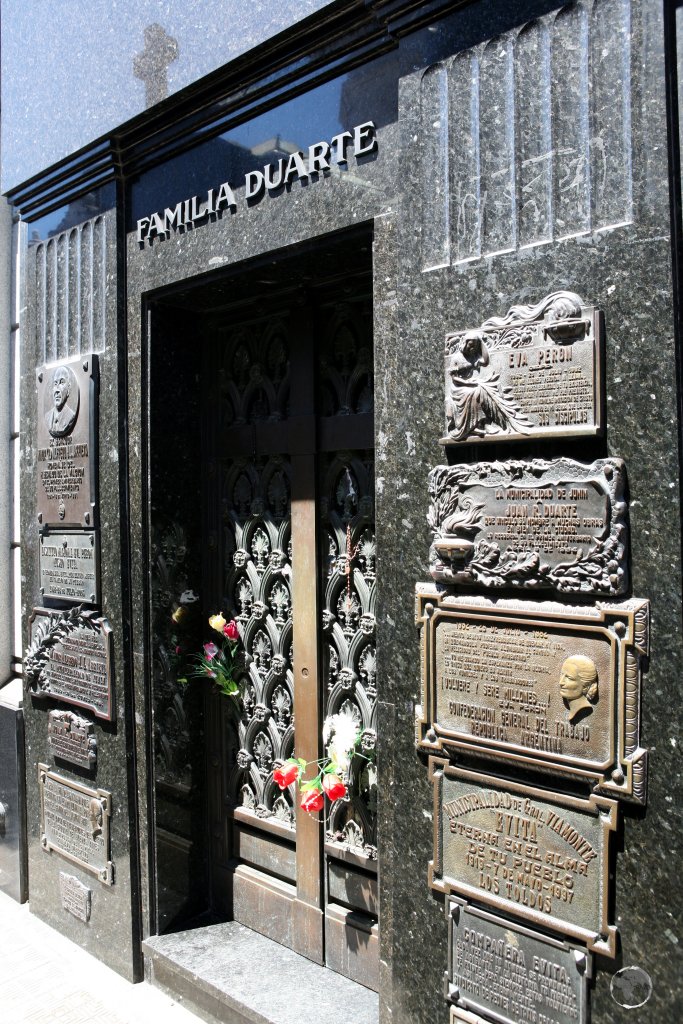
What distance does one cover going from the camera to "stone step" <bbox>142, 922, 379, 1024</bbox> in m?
3.80

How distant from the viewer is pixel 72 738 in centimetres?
483

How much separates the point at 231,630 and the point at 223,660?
0.21 meters

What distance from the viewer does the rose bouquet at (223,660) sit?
4.57 metres

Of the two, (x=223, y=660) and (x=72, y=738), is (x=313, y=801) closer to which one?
(x=223, y=660)

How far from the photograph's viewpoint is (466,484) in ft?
9.76

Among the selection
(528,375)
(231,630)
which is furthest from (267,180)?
(231,630)

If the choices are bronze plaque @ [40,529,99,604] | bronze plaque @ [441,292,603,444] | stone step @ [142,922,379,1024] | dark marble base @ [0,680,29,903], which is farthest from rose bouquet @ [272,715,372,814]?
dark marble base @ [0,680,29,903]

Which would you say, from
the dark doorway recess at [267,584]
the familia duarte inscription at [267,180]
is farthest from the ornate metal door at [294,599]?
the familia duarte inscription at [267,180]

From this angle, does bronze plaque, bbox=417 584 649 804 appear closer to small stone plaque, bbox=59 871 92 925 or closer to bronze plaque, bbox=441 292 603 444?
bronze plaque, bbox=441 292 603 444

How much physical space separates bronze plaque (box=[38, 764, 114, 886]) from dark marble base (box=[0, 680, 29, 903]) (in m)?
0.26

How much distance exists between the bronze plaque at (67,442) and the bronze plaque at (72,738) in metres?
1.12

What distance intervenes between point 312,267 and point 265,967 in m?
3.38

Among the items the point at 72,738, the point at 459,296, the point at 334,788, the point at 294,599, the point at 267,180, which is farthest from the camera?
the point at 72,738

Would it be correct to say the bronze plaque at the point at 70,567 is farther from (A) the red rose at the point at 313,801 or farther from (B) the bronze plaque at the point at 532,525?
(B) the bronze plaque at the point at 532,525
